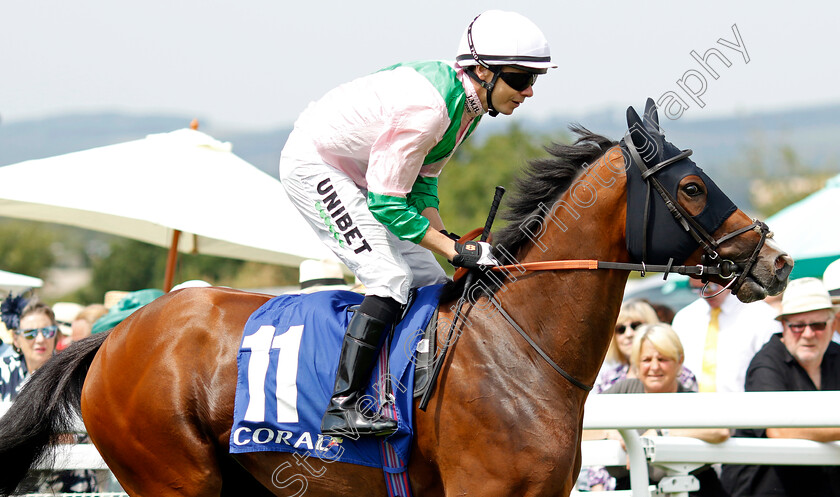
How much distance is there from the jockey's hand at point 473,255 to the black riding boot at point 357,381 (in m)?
0.33

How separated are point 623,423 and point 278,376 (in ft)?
4.71

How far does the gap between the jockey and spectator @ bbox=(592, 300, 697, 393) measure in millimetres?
2448

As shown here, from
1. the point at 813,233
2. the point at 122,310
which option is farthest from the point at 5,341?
the point at 813,233

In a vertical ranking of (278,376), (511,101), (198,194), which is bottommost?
(278,376)

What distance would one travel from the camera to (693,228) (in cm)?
308

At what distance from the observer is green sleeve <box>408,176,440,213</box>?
3682 mm

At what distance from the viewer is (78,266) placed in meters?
116

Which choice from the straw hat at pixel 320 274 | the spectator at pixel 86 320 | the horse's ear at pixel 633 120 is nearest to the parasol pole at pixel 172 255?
the spectator at pixel 86 320

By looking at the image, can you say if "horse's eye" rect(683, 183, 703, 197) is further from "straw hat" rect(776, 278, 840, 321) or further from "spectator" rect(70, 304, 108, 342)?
"spectator" rect(70, 304, 108, 342)

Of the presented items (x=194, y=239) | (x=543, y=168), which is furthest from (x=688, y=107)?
(x=194, y=239)

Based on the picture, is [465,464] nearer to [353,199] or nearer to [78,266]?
[353,199]

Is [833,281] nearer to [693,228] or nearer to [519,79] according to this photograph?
[693,228]

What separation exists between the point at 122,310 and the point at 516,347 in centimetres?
362

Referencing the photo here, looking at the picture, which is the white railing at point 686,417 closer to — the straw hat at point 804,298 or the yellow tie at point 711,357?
the straw hat at point 804,298
